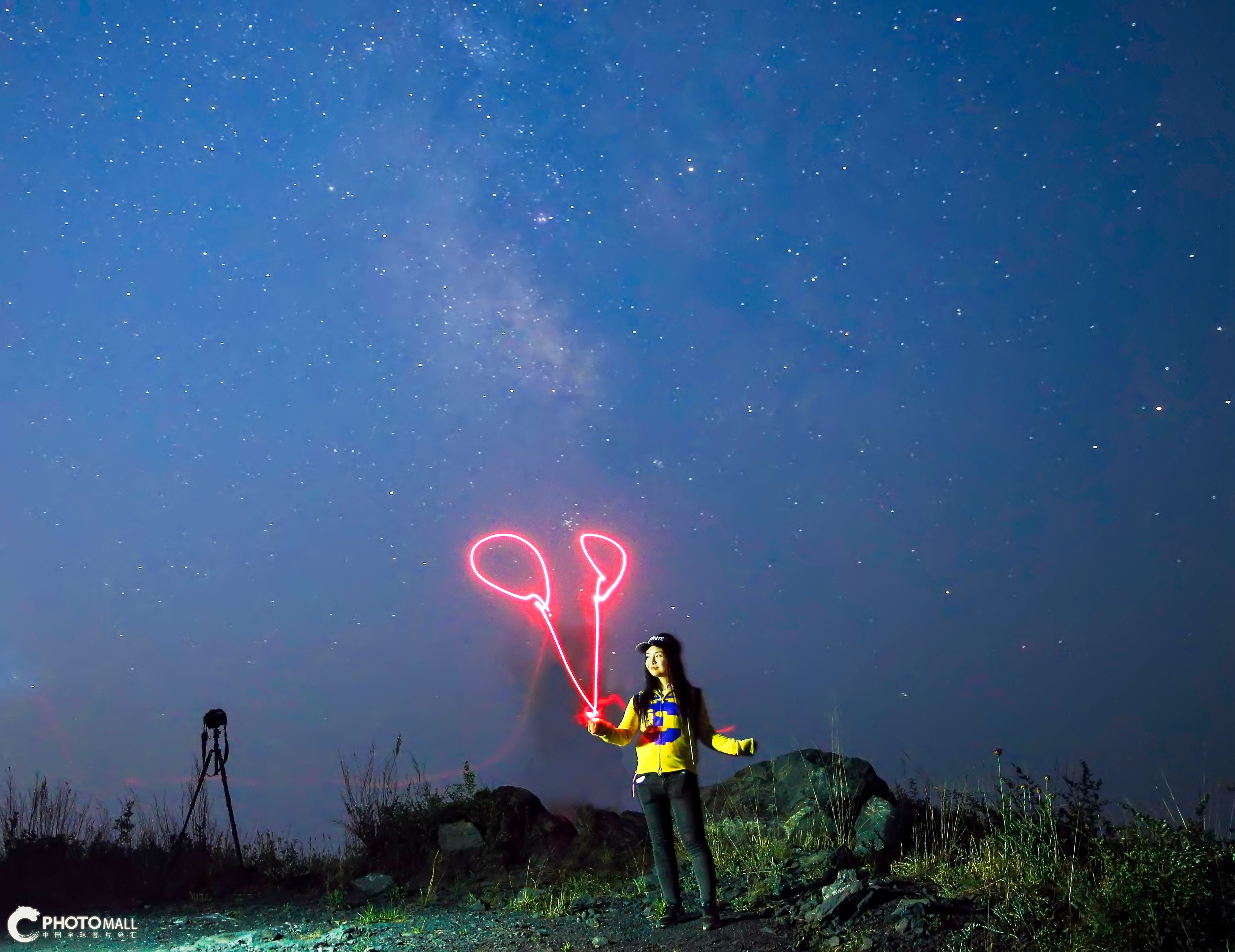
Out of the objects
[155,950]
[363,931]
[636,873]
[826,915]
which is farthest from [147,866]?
[826,915]

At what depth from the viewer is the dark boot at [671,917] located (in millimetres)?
7234

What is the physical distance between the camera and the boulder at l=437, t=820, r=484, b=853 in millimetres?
11312

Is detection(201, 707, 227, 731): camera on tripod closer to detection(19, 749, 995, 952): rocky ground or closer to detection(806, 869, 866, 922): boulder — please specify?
detection(19, 749, 995, 952): rocky ground

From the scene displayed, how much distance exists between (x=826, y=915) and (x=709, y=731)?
62.5 inches

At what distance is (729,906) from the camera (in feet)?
24.8

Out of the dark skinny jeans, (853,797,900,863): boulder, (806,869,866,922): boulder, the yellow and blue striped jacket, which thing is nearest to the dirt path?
(806,869,866,922): boulder

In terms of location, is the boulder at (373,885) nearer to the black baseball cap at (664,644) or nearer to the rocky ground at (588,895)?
the rocky ground at (588,895)

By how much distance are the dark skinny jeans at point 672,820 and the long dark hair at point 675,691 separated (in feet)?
1.37

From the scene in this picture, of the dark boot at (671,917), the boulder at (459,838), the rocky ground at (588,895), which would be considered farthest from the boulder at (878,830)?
the boulder at (459,838)

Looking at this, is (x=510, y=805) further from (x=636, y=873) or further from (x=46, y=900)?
(x=46, y=900)

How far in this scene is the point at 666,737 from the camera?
7.39 metres

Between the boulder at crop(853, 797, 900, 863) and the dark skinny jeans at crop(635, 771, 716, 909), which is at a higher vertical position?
the dark skinny jeans at crop(635, 771, 716, 909)

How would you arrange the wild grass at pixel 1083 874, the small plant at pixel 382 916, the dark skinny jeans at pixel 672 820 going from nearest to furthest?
the wild grass at pixel 1083 874 → the dark skinny jeans at pixel 672 820 → the small plant at pixel 382 916

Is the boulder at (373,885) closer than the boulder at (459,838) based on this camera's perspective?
Yes
